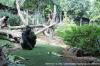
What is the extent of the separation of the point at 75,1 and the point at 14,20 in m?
6.58

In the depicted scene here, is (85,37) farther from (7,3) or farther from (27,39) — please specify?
A: (7,3)

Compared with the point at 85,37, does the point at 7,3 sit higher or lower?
higher

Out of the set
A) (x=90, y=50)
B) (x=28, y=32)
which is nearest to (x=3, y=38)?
(x=28, y=32)

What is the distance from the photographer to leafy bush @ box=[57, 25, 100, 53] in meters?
7.63

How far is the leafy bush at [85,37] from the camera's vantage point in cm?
763

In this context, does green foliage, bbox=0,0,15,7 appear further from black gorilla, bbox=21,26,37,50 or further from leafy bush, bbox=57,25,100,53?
black gorilla, bbox=21,26,37,50

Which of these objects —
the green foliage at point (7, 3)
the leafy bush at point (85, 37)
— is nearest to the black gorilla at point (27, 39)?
the leafy bush at point (85, 37)

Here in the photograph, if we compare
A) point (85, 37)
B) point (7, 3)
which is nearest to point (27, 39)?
point (85, 37)

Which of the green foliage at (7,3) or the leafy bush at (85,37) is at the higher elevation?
the green foliage at (7,3)

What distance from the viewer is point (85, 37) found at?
311 inches

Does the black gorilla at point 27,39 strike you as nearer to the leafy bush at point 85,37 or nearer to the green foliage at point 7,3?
the leafy bush at point 85,37

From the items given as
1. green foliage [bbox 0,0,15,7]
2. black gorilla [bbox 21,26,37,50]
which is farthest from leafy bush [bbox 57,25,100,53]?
green foliage [bbox 0,0,15,7]

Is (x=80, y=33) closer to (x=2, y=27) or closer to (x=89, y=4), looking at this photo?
(x=2, y=27)

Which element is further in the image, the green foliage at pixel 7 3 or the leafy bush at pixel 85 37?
the green foliage at pixel 7 3
